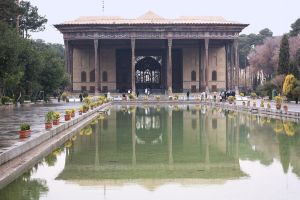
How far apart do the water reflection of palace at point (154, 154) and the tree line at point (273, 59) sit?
928 inches

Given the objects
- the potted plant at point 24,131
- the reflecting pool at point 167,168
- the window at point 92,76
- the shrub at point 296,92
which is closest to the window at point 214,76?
the window at point 92,76

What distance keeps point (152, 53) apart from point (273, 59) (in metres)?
14.4

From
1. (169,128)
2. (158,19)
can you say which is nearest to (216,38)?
(158,19)

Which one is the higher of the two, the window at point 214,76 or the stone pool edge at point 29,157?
the window at point 214,76

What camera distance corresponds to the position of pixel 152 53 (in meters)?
64.6

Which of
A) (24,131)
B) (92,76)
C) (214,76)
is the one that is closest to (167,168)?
(24,131)

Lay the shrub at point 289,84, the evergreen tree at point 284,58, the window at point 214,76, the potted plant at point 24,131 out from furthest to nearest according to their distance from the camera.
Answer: the window at point 214,76 → the evergreen tree at point 284,58 → the shrub at point 289,84 → the potted plant at point 24,131

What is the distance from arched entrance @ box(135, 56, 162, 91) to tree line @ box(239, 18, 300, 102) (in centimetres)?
1144

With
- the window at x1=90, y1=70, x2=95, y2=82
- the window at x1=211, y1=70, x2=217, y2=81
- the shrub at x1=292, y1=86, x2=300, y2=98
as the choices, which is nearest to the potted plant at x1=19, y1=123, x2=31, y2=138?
the shrub at x1=292, y1=86, x2=300, y2=98

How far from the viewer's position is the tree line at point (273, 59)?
45.2 meters

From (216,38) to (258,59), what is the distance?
52.8 ft

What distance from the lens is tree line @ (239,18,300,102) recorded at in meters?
45.2

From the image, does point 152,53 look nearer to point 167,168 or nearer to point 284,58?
point 284,58

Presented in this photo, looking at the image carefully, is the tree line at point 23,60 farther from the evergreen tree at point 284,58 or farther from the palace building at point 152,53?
the evergreen tree at point 284,58
